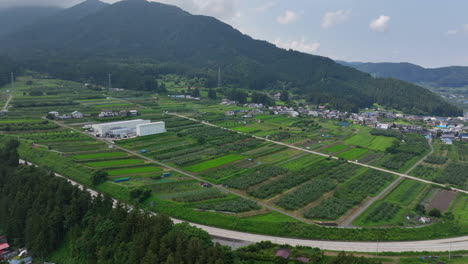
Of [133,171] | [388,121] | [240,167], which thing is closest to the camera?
[133,171]

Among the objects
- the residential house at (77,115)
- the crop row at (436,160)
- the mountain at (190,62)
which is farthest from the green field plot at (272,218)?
the mountain at (190,62)

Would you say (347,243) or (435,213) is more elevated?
(435,213)

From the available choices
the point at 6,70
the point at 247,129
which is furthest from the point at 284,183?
the point at 6,70

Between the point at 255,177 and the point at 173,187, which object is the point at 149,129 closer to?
the point at 173,187

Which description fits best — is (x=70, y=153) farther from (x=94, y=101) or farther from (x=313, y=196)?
(x=94, y=101)

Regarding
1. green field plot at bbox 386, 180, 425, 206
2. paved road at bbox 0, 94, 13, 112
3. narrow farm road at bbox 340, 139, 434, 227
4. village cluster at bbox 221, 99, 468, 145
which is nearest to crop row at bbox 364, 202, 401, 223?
narrow farm road at bbox 340, 139, 434, 227

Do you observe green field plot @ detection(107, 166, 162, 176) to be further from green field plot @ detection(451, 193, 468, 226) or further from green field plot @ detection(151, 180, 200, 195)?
green field plot @ detection(451, 193, 468, 226)
